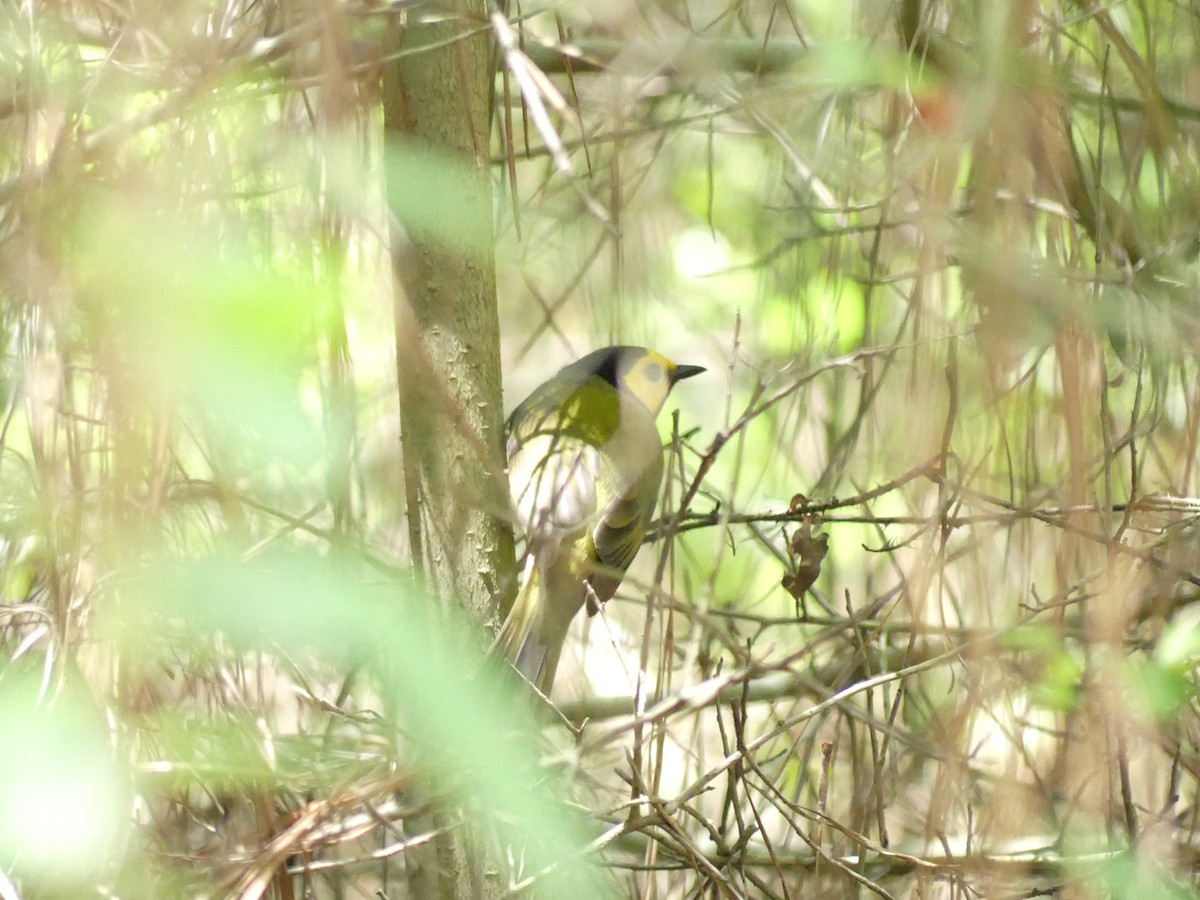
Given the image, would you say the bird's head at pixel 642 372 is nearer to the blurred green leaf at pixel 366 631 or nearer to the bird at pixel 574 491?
the bird at pixel 574 491

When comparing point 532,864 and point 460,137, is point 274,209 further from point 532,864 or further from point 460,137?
point 532,864

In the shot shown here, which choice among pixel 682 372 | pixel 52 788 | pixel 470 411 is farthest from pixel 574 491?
pixel 52 788

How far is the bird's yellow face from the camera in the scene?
3.42 m

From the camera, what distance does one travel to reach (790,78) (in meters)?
2.65

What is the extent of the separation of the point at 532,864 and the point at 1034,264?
1267 millimetres

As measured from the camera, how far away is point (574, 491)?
2834 millimetres

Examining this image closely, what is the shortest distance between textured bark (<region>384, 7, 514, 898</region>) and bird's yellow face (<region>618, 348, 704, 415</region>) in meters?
1.33

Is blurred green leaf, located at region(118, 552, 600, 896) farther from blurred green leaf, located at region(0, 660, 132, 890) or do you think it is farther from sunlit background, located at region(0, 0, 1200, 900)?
blurred green leaf, located at region(0, 660, 132, 890)

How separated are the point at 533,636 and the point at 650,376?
1.39m

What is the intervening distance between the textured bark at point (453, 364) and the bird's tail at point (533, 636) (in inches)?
12.5

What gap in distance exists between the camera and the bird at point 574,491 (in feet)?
8.07

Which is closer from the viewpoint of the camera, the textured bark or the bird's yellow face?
the textured bark

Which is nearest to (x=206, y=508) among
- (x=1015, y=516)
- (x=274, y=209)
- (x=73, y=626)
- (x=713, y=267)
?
(x=274, y=209)

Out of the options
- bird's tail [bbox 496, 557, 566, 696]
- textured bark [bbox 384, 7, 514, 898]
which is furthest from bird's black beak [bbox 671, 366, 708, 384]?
textured bark [bbox 384, 7, 514, 898]
